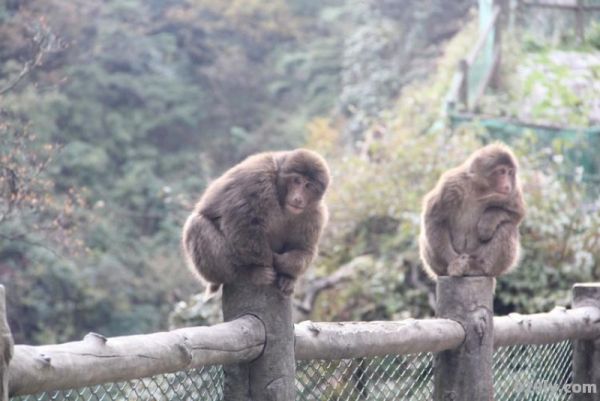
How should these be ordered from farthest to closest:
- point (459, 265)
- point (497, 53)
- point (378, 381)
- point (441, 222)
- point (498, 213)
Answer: point (497, 53)
point (498, 213)
point (441, 222)
point (459, 265)
point (378, 381)

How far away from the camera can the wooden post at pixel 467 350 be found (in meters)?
3.80

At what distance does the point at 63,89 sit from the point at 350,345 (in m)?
15.3

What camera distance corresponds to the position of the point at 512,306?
9.02 metres

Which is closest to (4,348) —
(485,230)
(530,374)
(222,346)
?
(222,346)

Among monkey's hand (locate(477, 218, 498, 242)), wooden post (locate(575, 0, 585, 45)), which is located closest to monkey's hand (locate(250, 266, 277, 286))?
monkey's hand (locate(477, 218, 498, 242))

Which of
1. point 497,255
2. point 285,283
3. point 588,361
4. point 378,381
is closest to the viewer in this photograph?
point 285,283

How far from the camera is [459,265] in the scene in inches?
203

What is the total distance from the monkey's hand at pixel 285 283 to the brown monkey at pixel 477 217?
1.85 m

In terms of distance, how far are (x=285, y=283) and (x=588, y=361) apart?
1.92 metres

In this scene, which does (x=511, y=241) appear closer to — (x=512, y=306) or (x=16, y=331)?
(x=512, y=306)

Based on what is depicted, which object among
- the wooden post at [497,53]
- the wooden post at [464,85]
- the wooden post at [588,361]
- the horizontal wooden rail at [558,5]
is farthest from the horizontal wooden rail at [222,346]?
the horizontal wooden rail at [558,5]

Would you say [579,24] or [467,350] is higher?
[579,24]

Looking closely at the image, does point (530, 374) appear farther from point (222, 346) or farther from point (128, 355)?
point (128, 355)

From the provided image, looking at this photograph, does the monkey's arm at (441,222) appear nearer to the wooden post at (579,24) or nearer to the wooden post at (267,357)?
the wooden post at (267,357)
